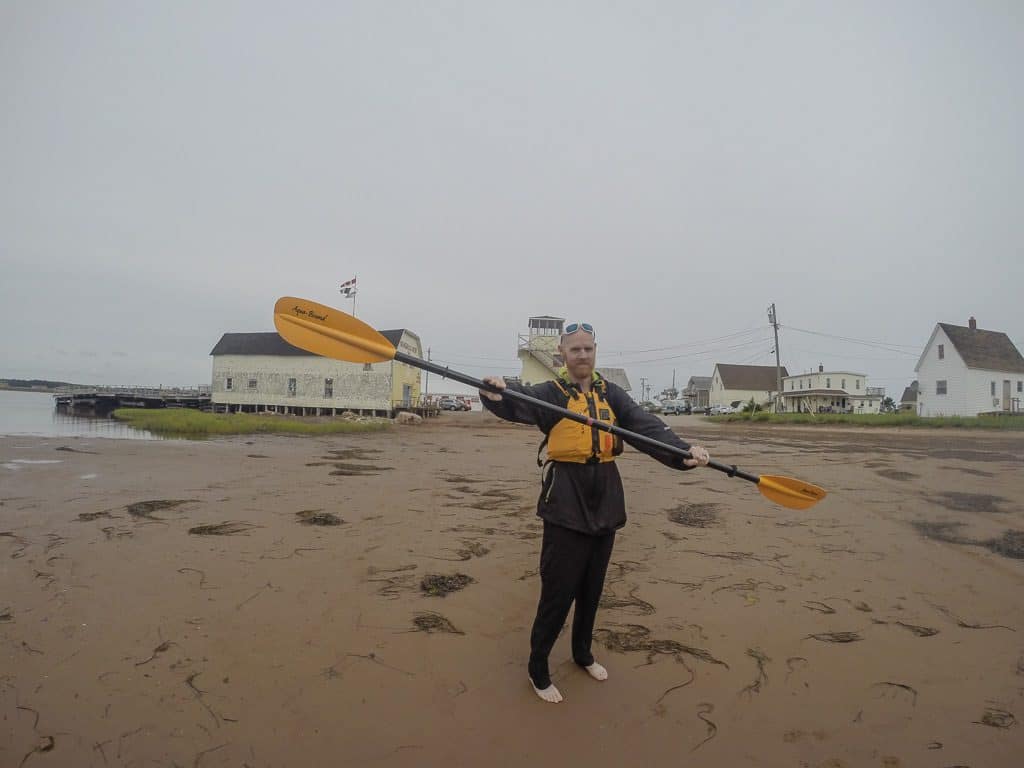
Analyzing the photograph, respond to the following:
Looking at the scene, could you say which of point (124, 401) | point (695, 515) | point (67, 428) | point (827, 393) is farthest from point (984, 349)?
point (124, 401)

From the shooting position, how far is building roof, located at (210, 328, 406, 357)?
36312 millimetres

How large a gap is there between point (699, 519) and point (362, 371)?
30947 mm

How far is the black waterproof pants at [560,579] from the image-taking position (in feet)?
8.47

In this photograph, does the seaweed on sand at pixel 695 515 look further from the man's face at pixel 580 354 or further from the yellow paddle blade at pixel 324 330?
the yellow paddle blade at pixel 324 330

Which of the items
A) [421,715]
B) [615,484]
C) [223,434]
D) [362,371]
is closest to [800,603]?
[615,484]

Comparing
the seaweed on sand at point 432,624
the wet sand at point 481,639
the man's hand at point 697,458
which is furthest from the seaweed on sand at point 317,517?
the man's hand at point 697,458

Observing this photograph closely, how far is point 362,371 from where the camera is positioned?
3466 cm

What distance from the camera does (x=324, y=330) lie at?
12.8ft

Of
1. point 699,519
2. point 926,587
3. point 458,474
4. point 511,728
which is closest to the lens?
point 511,728

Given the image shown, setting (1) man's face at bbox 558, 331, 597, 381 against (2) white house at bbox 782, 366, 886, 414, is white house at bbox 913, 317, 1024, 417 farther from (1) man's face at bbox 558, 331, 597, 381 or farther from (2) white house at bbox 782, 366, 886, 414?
(1) man's face at bbox 558, 331, 597, 381

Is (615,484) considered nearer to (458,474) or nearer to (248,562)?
(248,562)

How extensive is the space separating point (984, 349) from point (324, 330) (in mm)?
40581

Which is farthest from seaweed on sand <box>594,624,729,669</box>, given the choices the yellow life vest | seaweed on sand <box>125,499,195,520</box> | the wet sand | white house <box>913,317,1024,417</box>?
white house <box>913,317,1024,417</box>

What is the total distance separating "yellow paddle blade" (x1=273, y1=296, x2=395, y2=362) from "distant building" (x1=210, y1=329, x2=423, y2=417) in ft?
99.3
